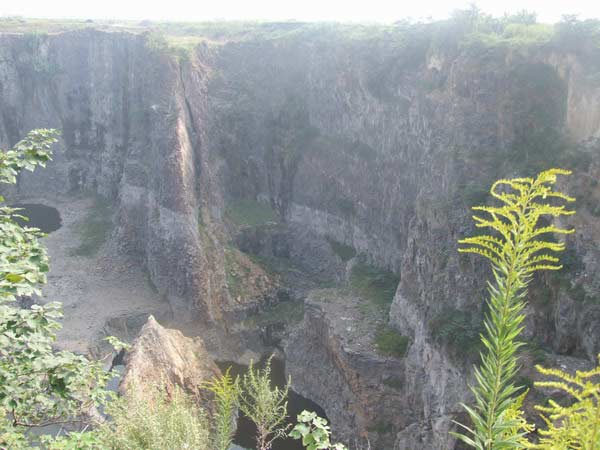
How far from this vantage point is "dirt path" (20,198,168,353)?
39562 millimetres

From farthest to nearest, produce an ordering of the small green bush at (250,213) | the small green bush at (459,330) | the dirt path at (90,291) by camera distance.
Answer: the small green bush at (250,213), the dirt path at (90,291), the small green bush at (459,330)

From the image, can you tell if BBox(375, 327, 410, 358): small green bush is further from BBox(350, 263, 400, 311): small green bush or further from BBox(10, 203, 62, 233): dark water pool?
BBox(10, 203, 62, 233): dark water pool

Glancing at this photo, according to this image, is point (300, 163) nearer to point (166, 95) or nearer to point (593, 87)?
point (166, 95)

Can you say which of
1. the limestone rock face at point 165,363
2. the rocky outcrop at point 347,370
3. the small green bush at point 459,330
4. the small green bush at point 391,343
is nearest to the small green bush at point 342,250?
the rocky outcrop at point 347,370

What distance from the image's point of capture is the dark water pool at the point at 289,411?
30.9 meters

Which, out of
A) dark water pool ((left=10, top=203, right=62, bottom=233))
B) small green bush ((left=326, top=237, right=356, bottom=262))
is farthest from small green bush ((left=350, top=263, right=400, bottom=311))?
dark water pool ((left=10, top=203, right=62, bottom=233))

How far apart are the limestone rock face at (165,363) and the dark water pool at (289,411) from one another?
2.49m

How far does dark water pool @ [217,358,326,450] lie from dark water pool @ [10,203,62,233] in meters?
26.8

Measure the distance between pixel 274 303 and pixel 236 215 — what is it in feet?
31.6

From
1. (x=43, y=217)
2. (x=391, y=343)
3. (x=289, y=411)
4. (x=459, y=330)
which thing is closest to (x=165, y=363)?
(x=289, y=411)

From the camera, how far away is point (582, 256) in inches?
862

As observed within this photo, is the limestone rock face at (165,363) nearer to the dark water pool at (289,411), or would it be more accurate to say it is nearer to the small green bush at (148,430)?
the dark water pool at (289,411)

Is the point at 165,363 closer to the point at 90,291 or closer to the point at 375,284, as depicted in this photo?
the point at 375,284

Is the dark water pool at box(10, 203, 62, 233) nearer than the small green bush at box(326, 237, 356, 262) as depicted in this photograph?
No
